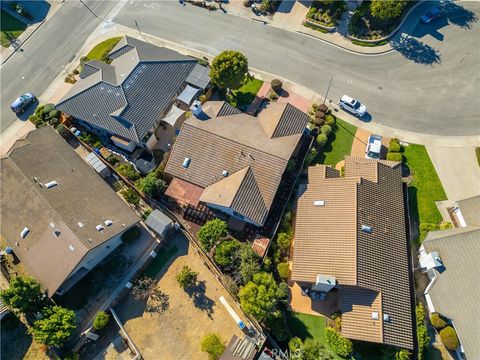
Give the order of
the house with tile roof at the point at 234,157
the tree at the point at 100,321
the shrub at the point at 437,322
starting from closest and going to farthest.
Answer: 1. the shrub at the point at 437,322
2. the tree at the point at 100,321
3. the house with tile roof at the point at 234,157

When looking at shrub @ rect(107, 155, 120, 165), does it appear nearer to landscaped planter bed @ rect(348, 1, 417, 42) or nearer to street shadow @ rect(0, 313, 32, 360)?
street shadow @ rect(0, 313, 32, 360)

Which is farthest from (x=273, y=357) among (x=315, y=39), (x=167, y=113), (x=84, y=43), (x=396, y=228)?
(x=84, y=43)

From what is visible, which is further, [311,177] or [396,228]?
[311,177]

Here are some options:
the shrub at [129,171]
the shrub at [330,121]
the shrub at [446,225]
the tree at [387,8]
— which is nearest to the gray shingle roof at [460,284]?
the shrub at [446,225]

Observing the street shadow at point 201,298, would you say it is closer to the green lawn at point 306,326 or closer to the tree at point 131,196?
the green lawn at point 306,326

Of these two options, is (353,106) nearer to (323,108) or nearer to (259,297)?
(323,108)

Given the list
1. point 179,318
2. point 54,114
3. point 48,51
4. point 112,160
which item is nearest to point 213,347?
point 179,318

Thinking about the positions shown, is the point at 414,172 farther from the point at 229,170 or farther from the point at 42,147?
the point at 42,147

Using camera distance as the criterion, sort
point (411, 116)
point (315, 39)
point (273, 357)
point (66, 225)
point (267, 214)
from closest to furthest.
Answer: point (273, 357) → point (66, 225) → point (267, 214) → point (411, 116) → point (315, 39)
